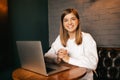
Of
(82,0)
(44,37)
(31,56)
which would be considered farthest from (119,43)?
(31,56)

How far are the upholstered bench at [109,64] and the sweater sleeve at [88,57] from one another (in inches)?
21.6

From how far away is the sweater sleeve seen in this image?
1646mm

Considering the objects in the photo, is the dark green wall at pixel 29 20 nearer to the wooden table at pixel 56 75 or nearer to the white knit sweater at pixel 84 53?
the white knit sweater at pixel 84 53

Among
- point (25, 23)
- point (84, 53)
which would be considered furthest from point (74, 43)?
point (25, 23)

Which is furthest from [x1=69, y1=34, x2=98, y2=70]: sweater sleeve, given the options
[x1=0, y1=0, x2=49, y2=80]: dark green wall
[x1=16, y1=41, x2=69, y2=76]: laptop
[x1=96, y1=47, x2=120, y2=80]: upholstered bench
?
[x1=0, y1=0, x2=49, y2=80]: dark green wall

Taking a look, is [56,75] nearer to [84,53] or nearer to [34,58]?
[34,58]

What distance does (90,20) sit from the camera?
2.88m

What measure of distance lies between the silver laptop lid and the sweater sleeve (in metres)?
0.38

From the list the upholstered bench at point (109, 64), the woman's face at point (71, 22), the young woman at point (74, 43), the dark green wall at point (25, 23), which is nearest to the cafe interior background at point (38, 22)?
the dark green wall at point (25, 23)

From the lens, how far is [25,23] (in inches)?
116

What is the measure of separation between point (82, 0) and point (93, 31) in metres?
0.58

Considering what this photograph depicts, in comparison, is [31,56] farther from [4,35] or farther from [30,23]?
[30,23]

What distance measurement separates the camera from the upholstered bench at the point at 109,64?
2225mm

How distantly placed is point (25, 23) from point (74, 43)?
1.28 metres
